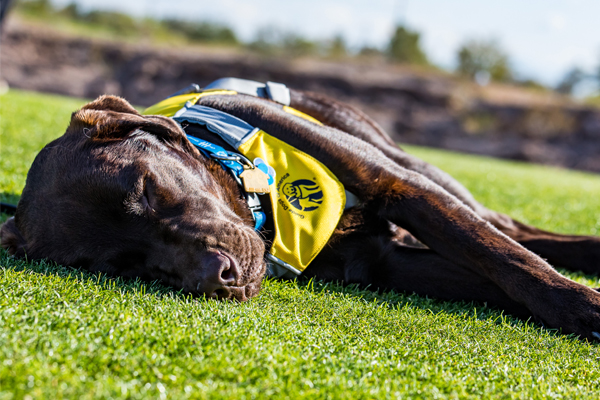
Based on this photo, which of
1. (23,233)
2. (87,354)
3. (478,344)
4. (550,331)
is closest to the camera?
(87,354)

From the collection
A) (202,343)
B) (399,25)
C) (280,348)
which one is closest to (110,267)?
(202,343)

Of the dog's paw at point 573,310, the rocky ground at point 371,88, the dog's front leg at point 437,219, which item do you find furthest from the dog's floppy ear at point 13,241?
the rocky ground at point 371,88

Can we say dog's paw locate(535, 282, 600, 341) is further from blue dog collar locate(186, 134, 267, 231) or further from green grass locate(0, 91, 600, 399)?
blue dog collar locate(186, 134, 267, 231)

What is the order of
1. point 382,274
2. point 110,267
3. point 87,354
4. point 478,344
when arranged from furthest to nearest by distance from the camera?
point 382,274, point 110,267, point 478,344, point 87,354

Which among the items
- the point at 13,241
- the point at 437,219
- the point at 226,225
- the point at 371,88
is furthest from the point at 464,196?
the point at 371,88

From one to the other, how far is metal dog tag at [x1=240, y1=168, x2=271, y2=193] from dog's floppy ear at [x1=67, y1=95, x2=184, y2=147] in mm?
379

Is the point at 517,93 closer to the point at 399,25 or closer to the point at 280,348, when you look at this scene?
the point at 399,25

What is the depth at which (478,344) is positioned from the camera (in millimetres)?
1895

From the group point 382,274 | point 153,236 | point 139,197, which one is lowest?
point 382,274

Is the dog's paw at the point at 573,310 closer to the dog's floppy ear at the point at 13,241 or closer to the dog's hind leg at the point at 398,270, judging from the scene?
the dog's hind leg at the point at 398,270

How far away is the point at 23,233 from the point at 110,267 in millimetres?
→ 507

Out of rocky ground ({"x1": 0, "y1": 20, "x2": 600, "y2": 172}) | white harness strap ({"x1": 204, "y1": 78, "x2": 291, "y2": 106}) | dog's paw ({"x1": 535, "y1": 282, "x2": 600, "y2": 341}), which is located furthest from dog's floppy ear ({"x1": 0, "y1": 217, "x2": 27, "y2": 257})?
rocky ground ({"x1": 0, "y1": 20, "x2": 600, "y2": 172})

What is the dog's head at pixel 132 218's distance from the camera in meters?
2.08

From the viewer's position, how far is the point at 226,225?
85.5 inches
